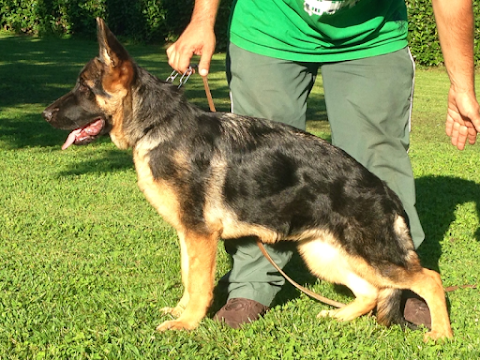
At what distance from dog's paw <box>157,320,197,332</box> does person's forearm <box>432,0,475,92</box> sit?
2.17 metres

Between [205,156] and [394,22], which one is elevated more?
[394,22]

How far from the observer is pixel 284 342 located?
380 cm

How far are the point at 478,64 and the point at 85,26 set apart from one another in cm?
1469

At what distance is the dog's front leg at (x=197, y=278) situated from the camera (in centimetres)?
383

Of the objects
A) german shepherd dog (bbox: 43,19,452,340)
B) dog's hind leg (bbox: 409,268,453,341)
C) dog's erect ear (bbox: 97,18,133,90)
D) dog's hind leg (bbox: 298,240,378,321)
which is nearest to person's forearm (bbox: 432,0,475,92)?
german shepherd dog (bbox: 43,19,452,340)

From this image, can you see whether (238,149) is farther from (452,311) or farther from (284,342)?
(452,311)

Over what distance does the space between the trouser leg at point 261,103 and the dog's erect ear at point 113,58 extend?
0.82 meters

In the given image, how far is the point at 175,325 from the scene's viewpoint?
153 inches

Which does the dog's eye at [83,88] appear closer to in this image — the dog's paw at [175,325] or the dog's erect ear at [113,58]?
the dog's erect ear at [113,58]

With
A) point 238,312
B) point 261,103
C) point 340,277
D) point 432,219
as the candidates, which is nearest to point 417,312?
point 340,277

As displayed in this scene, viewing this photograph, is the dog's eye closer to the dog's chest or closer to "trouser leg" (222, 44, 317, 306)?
the dog's chest

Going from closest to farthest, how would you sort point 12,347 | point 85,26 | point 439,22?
point 12,347 → point 439,22 → point 85,26

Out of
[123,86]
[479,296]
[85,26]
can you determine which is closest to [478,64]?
[85,26]

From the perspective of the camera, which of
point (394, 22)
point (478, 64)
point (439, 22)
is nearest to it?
point (439, 22)
